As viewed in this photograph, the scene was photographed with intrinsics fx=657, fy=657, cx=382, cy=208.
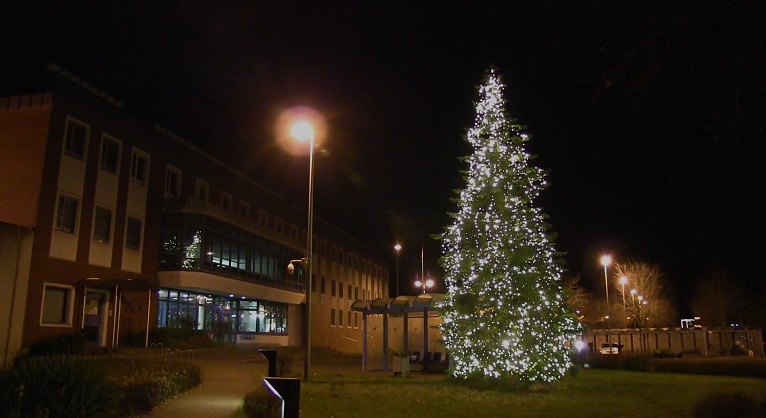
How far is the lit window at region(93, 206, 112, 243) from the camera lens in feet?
101

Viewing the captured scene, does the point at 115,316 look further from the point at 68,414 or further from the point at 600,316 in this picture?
the point at 600,316

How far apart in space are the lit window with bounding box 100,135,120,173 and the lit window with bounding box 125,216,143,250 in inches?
113

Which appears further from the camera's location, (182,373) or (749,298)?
(749,298)

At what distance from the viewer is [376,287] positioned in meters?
79.6

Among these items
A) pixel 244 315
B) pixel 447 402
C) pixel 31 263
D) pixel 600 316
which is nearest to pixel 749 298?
pixel 600 316

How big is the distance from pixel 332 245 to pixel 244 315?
20.7 m

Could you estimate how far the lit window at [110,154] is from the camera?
3095cm

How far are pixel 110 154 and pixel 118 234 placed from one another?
389 centimetres

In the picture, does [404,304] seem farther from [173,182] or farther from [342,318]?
[342,318]

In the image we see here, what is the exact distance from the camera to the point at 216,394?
16938mm

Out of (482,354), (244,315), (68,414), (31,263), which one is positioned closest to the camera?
(68,414)

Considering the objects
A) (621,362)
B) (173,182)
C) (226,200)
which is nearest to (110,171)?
(173,182)

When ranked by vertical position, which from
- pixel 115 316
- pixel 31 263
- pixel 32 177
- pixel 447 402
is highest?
pixel 32 177

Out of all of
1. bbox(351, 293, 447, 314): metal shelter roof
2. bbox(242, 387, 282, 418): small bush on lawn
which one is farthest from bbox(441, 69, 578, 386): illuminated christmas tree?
bbox(242, 387, 282, 418): small bush on lawn
